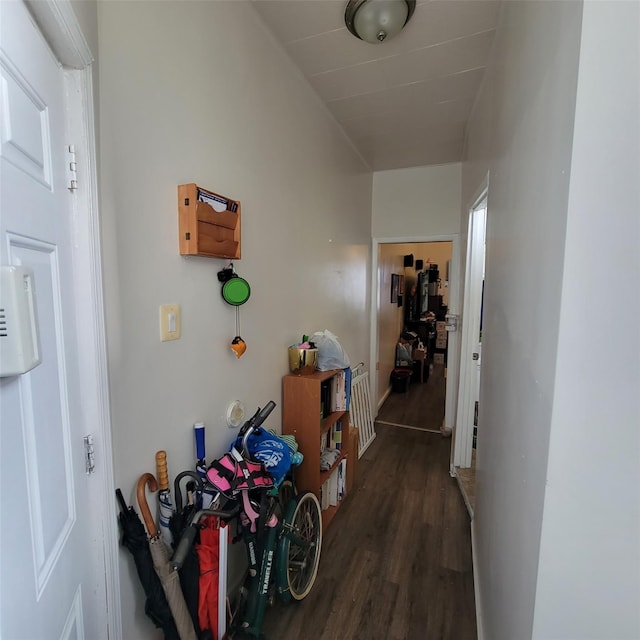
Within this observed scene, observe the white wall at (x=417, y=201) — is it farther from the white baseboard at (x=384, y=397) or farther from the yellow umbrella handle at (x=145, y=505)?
the yellow umbrella handle at (x=145, y=505)

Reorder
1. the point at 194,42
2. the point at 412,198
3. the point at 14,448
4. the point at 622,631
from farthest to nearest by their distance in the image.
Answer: the point at 412,198 → the point at 194,42 → the point at 622,631 → the point at 14,448

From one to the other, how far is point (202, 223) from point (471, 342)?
2.33 meters

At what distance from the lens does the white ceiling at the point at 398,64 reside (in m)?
1.59

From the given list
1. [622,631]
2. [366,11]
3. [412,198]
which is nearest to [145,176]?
[366,11]

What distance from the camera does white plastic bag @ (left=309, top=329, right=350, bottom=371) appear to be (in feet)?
7.18

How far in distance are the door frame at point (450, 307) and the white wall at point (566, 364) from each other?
2515mm

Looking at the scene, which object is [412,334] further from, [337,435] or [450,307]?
[337,435]

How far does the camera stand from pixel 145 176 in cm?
108

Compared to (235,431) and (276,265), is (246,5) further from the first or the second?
(235,431)

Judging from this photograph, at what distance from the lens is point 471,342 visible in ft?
8.95

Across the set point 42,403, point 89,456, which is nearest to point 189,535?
point 89,456

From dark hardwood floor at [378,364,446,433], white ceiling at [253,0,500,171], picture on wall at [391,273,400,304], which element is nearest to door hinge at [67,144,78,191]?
white ceiling at [253,0,500,171]

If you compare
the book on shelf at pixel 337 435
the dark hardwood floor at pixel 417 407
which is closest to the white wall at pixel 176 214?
the book on shelf at pixel 337 435

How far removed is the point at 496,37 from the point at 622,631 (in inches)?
91.4
